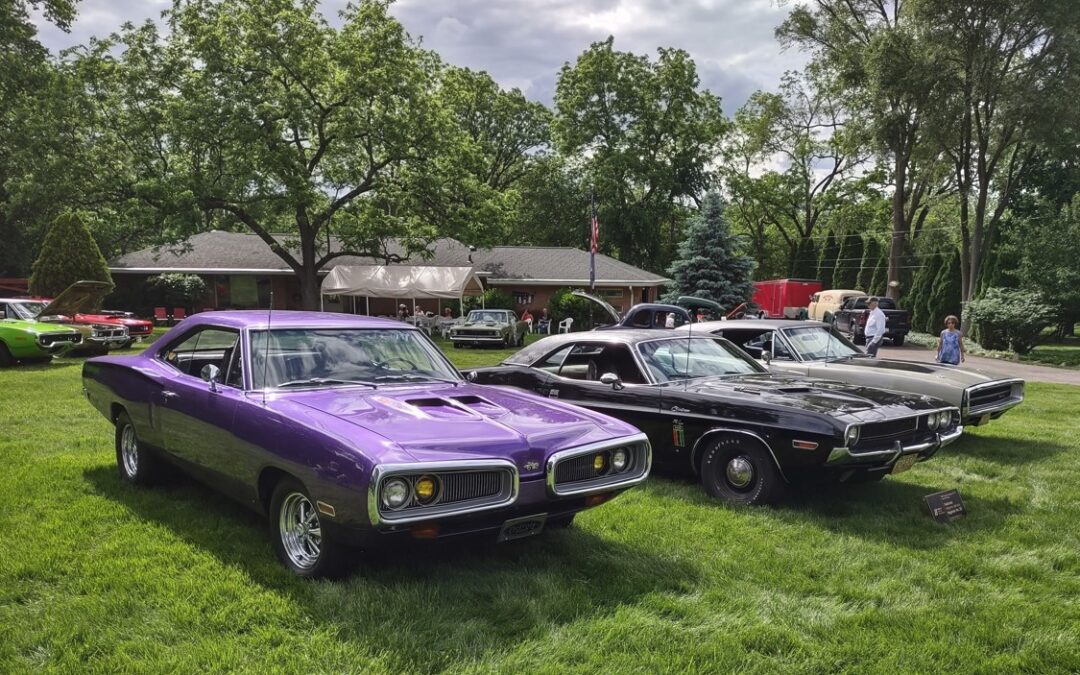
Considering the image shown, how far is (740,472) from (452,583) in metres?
2.73

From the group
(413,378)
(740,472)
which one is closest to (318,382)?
(413,378)

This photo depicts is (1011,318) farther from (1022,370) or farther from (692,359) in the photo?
(692,359)

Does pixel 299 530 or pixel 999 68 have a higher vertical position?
pixel 999 68

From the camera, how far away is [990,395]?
7.89m

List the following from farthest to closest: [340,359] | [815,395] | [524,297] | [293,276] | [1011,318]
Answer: [524,297], [293,276], [1011,318], [815,395], [340,359]

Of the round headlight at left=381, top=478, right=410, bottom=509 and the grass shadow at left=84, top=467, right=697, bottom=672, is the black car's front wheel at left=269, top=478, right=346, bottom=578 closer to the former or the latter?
the grass shadow at left=84, top=467, right=697, bottom=672

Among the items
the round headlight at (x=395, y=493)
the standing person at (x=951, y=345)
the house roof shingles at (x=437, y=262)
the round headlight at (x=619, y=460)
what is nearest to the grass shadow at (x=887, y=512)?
the round headlight at (x=619, y=460)

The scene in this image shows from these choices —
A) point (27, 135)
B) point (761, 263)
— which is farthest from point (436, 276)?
point (761, 263)

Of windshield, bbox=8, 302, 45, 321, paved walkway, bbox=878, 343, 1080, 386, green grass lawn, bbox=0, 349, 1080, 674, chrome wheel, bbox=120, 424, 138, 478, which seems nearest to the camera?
green grass lawn, bbox=0, 349, 1080, 674

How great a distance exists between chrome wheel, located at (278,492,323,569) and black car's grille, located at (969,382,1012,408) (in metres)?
6.73

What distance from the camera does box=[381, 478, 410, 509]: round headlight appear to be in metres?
3.34

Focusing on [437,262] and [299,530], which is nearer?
[299,530]

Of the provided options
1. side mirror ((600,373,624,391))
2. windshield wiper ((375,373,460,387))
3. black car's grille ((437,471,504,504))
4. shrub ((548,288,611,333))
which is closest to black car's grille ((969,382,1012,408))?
side mirror ((600,373,624,391))

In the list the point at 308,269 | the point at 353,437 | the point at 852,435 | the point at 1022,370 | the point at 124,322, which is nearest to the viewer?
the point at 353,437
